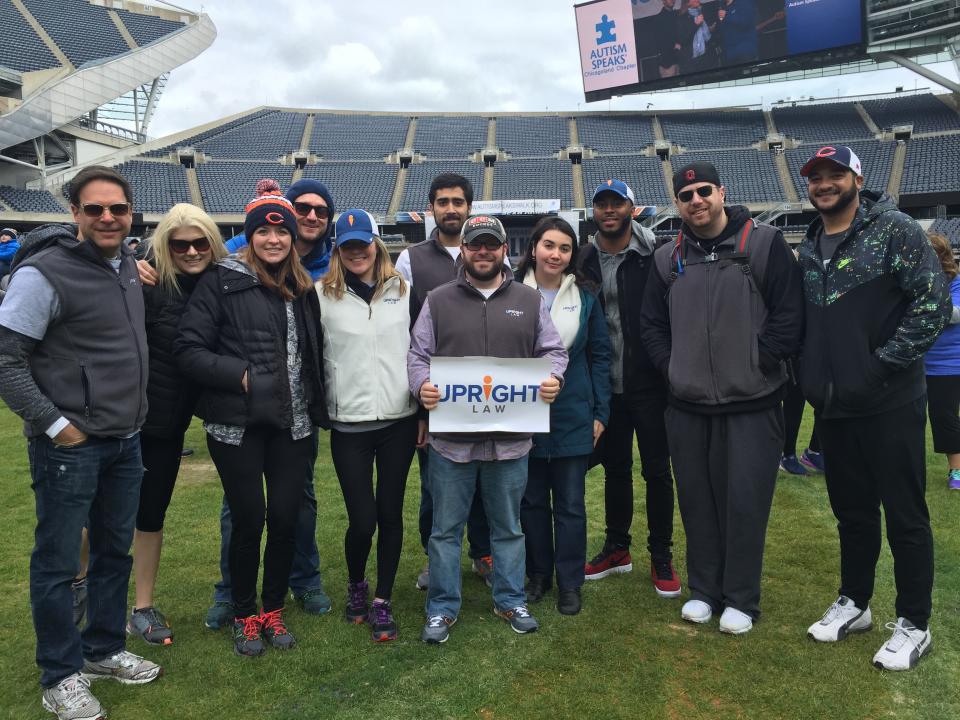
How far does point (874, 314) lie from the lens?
3.20 meters

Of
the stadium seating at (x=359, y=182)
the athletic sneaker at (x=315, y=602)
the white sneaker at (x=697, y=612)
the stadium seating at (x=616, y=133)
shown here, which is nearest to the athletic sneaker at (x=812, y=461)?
the white sneaker at (x=697, y=612)

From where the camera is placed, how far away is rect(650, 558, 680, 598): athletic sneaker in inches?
157

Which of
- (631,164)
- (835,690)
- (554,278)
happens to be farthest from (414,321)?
(631,164)

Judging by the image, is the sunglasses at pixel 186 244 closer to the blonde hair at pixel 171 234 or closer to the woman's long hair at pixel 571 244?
the blonde hair at pixel 171 234

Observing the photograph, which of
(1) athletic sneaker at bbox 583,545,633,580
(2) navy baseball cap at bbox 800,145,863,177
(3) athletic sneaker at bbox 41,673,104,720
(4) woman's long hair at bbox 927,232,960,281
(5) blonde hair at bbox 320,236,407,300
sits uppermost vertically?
(2) navy baseball cap at bbox 800,145,863,177

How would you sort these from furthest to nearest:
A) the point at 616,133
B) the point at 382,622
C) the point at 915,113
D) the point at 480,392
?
the point at 616,133 → the point at 915,113 → the point at 382,622 → the point at 480,392

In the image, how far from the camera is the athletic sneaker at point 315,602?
3818mm

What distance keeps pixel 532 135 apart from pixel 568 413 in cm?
4342

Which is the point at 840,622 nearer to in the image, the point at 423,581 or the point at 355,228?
the point at 423,581

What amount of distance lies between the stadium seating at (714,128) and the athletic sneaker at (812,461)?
126ft

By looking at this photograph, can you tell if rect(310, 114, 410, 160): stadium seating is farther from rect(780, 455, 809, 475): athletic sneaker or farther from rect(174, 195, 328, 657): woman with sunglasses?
rect(174, 195, 328, 657): woman with sunglasses

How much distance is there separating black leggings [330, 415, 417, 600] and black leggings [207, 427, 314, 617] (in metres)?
0.21

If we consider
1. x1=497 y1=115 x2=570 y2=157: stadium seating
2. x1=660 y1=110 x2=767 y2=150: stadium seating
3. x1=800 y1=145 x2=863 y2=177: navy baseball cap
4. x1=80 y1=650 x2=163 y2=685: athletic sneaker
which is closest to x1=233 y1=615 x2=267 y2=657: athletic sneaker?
x1=80 y1=650 x2=163 y2=685: athletic sneaker

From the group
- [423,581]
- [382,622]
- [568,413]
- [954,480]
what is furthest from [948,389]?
[382,622]
